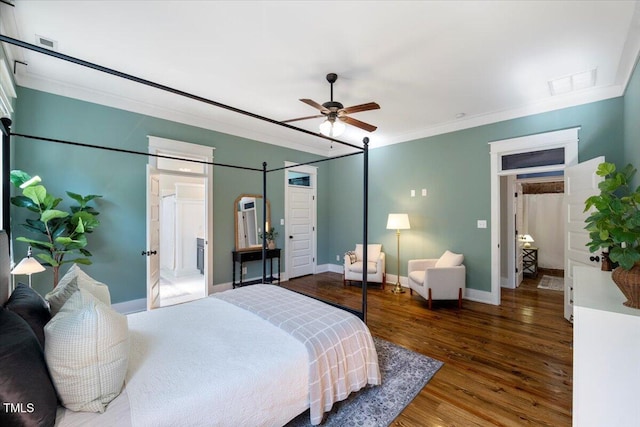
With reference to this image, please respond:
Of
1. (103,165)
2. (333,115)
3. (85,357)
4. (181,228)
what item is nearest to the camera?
(85,357)

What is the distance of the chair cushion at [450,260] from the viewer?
13.4ft

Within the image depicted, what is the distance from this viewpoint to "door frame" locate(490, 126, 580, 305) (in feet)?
11.3

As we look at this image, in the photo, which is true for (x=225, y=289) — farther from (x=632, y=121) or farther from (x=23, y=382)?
(x=632, y=121)

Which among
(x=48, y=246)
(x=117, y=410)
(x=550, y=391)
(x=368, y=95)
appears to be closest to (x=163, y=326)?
(x=117, y=410)

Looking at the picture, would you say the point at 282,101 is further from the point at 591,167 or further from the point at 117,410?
the point at 591,167

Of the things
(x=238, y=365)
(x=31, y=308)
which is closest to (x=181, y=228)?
(x=31, y=308)

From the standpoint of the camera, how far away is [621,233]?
4.24 feet

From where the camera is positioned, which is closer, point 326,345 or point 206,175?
point 326,345

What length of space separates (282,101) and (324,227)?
3.38 m

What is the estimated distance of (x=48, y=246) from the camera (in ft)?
9.00

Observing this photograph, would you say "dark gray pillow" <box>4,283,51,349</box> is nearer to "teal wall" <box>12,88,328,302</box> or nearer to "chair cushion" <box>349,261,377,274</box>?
"teal wall" <box>12,88,328,302</box>

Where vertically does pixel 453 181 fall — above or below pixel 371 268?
above

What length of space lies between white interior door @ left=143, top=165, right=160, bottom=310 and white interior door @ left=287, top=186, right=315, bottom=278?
2484 mm

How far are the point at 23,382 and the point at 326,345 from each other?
133 cm
